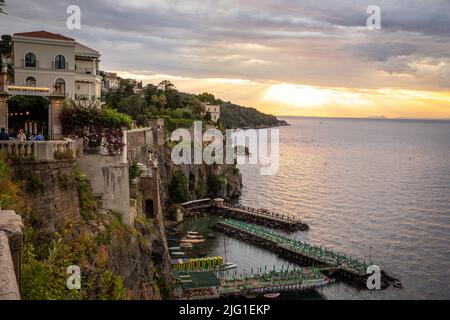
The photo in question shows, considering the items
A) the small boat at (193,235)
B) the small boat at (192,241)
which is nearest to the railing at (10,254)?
the small boat at (192,241)

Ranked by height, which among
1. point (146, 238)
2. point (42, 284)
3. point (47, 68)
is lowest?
point (146, 238)

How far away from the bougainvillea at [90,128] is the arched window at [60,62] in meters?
12.9

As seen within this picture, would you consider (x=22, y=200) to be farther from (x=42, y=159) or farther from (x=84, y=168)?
(x=84, y=168)

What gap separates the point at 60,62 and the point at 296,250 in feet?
134

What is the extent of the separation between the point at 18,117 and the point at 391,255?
2074 inches

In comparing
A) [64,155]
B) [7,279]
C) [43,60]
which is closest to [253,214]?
[43,60]

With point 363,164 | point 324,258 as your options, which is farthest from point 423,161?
point 324,258

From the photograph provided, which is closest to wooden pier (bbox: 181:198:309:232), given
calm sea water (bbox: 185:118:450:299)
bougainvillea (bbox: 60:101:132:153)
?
A: calm sea water (bbox: 185:118:450:299)

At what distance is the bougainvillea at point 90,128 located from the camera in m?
26.2

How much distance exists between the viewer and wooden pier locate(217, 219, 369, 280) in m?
60.2

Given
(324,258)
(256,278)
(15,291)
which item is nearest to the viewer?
(15,291)

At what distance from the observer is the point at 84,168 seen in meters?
24.8

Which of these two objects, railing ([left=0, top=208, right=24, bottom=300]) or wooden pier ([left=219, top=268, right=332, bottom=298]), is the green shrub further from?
wooden pier ([left=219, top=268, right=332, bottom=298])

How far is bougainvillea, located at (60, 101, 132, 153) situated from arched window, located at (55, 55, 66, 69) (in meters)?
12.9
